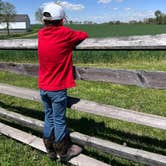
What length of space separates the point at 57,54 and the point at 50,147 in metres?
1.16

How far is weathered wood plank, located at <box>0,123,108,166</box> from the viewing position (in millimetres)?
3658

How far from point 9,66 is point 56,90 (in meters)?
1.69

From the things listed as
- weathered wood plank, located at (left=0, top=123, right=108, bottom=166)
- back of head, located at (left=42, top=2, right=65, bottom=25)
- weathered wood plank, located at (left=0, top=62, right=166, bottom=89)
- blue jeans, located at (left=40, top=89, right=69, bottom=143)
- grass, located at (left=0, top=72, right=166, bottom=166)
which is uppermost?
back of head, located at (left=42, top=2, right=65, bottom=25)

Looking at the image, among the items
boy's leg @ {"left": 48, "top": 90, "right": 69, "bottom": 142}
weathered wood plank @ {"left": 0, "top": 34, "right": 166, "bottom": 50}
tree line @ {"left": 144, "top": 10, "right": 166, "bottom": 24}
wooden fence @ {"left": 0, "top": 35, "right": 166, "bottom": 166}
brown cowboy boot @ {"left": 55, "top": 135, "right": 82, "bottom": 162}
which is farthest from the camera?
tree line @ {"left": 144, "top": 10, "right": 166, "bottom": 24}

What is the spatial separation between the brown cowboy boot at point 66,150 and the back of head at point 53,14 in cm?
128

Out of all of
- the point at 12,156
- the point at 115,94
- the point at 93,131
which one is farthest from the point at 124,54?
the point at 12,156

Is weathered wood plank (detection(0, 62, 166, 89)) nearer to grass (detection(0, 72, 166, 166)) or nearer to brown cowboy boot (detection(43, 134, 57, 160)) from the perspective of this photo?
brown cowboy boot (detection(43, 134, 57, 160))

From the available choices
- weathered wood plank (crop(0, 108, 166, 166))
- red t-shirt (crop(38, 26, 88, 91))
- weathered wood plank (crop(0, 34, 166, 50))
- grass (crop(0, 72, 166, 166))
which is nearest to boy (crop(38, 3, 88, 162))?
red t-shirt (crop(38, 26, 88, 91))

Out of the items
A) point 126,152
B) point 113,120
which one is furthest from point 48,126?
point 113,120

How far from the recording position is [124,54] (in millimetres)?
16719

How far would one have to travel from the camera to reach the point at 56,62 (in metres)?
3.38

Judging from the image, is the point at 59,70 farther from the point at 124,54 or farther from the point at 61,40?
the point at 124,54

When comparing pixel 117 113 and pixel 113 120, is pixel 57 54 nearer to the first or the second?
pixel 117 113

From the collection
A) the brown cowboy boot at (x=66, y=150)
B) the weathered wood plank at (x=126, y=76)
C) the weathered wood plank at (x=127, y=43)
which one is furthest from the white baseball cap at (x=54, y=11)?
the brown cowboy boot at (x=66, y=150)
